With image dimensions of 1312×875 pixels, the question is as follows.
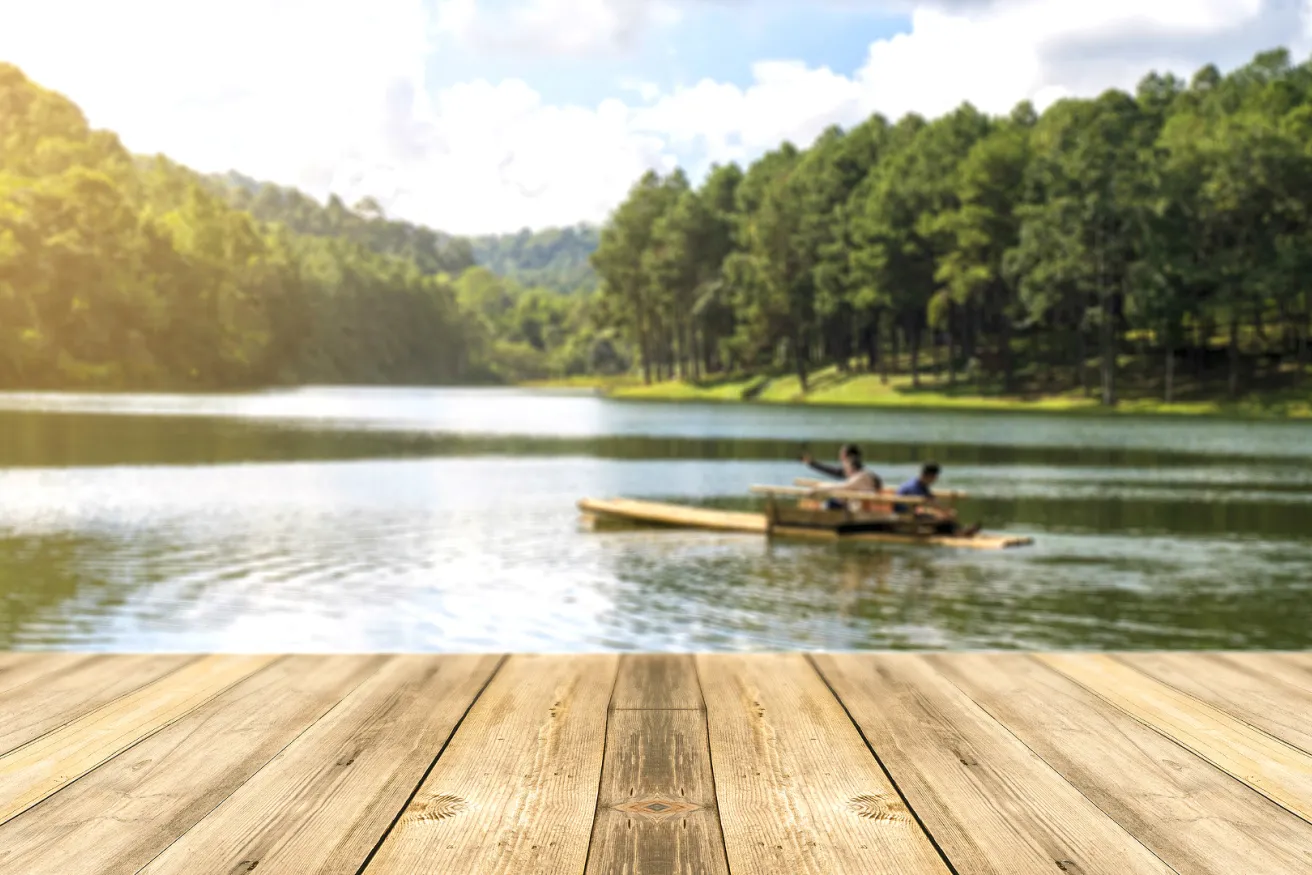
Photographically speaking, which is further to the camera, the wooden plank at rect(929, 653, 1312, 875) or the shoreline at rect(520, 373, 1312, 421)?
the shoreline at rect(520, 373, 1312, 421)

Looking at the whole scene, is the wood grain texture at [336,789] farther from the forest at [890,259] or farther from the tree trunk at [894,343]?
the tree trunk at [894,343]

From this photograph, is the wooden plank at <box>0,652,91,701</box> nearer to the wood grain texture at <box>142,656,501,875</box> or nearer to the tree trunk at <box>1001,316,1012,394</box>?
the wood grain texture at <box>142,656,501,875</box>

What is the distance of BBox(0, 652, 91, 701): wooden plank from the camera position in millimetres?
4430

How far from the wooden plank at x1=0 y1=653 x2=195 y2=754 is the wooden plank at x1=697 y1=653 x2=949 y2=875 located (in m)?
1.97

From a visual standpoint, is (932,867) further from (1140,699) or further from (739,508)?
(739,508)

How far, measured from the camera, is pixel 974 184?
262ft

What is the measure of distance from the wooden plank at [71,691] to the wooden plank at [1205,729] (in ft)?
10.9

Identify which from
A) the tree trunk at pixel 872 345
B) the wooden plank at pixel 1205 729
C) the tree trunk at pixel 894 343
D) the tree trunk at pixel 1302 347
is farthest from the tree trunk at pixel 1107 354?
the wooden plank at pixel 1205 729

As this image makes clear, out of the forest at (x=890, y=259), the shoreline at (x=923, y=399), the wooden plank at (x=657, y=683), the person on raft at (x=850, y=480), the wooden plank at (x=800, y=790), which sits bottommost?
the shoreline at (x=923, y=399)

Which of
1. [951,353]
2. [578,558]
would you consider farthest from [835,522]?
[951,353]

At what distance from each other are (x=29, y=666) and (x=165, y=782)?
66.4 inches

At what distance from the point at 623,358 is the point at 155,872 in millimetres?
174237

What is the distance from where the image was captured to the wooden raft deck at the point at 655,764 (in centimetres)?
284

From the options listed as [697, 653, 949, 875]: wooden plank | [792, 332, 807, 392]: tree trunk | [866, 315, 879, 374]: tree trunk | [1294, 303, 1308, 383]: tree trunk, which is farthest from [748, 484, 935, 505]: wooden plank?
[792, 332, 807, 392]: tree trunk
